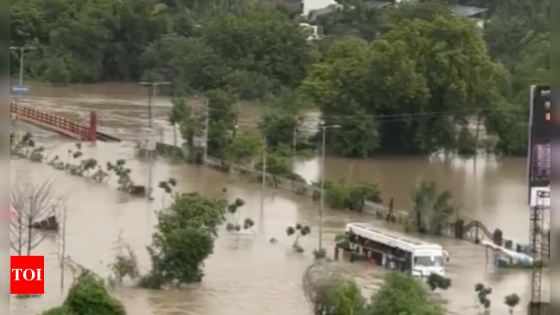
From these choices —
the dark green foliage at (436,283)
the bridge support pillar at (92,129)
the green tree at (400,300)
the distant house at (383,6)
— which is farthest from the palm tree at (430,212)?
the distant house at (383,6)

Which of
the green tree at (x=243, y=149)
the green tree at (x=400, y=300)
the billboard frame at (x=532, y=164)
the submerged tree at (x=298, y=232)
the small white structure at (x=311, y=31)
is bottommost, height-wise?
the submerged tree at (x=298, y=232)

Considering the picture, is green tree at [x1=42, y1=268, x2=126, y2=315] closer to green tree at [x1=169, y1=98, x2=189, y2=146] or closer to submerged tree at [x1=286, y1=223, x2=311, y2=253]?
submerged tree at [x1=286, y1=223, x2=311, y2=253]

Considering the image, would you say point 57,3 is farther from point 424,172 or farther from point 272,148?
point 424,172

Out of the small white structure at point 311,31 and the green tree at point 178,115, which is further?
the small white structure at point 311,31

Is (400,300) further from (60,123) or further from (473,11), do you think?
(473,11)

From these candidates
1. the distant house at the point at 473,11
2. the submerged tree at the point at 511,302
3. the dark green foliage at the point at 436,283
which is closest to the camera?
the submerged tree at the point at 511,302

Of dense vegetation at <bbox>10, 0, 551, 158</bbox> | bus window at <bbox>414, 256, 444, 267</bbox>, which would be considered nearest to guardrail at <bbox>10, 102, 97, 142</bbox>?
dense vegetation at <bbox>10, 0, 551, 158</bbox>

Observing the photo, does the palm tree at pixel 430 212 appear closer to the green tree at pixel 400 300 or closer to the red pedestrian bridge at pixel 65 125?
the green tree at pixel 400 300
